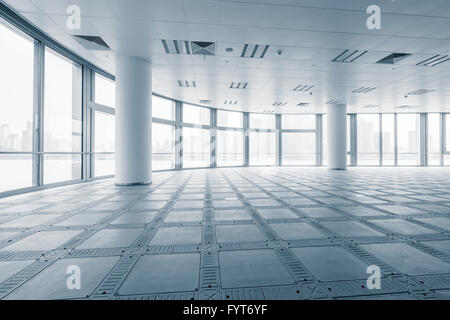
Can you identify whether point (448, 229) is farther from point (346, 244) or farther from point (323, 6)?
point (323, 6)

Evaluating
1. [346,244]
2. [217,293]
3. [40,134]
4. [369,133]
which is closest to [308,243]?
[346,244]

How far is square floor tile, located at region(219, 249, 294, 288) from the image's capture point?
1.91m

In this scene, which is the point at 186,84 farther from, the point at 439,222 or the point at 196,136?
the point at 439,222

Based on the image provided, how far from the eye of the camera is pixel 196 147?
15.8m

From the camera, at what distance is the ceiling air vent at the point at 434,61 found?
24.7 feet

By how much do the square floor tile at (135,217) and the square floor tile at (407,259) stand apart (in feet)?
9.78

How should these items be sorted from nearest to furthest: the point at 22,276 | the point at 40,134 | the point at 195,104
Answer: the point at 22,276 → the point at 40,134 → the point at 195,104

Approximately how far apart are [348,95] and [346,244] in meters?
12.0

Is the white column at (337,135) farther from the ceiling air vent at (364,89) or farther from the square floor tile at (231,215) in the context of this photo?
the square floor tile at (231,215)

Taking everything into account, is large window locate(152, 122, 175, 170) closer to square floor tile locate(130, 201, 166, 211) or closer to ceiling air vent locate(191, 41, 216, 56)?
ceiling air vent locate(191, 41, 216, 56)

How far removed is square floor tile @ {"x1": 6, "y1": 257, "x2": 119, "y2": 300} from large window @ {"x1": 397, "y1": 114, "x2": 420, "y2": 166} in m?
21.8

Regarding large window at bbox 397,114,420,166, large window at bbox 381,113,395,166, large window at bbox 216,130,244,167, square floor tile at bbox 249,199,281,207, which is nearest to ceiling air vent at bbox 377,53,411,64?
square floor tile at bbox 249,199,281,207

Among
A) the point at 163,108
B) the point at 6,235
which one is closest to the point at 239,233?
the point at 6,235

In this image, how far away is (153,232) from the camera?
313 centimetres
